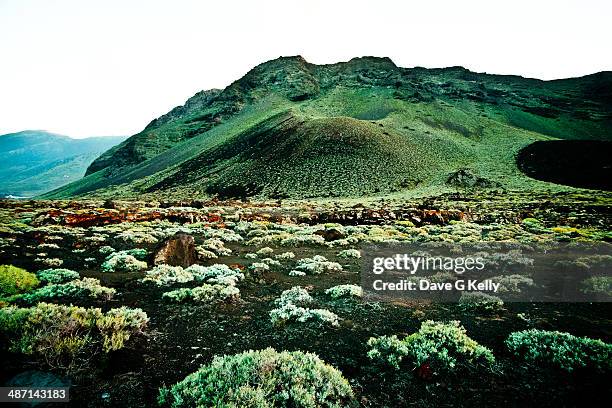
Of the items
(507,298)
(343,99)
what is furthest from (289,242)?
(343,99)

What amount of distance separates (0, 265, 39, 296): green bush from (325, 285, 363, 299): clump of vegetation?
943 centimetres

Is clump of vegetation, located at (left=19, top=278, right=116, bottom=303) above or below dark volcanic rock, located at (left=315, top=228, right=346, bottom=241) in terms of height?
above

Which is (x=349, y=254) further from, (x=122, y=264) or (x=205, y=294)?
(x=122, y=264)

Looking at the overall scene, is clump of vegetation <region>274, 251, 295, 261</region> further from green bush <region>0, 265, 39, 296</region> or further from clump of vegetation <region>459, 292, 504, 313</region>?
green bush <region>0, 265, 39, 296</region>

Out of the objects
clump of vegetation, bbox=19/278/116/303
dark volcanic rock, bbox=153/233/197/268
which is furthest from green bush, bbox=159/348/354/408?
dark volcanic rock, bbox=153/233/197/268

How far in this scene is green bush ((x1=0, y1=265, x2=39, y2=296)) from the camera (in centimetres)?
919

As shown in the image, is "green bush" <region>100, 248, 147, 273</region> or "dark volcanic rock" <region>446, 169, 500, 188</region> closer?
"green bush" <region>100, 248, 147, 273</region>

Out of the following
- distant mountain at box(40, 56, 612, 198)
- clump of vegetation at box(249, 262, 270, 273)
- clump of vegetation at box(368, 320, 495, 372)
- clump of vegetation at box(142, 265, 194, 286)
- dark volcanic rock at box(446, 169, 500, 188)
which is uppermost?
distant mountain at box(40, 56, 612, 198)

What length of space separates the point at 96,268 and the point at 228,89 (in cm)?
19566

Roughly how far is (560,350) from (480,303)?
3.01 metres

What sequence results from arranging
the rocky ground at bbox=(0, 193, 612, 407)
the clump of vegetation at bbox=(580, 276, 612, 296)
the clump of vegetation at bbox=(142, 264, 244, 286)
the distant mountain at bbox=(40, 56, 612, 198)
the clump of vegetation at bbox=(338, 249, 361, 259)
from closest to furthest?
1. the rocky ground at bbox=(0, 193, 612, 407)
2. the clump of vegetation at bbox=(580, 276, 612, 296)
3. the clump of vegetation at bbox=(142, 264, 244, 286)
4. the clump of vegetation at bbox=(338, 249, 361, 259)
5. the distant mountain at bbox=(40, 56, 612, 198)

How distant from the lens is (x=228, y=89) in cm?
19050

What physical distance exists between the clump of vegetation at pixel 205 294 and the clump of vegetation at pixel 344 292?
3074 mm

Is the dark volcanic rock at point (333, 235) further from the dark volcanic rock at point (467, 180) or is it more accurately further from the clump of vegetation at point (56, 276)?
the dark volcanic rock at point (467, 180)
